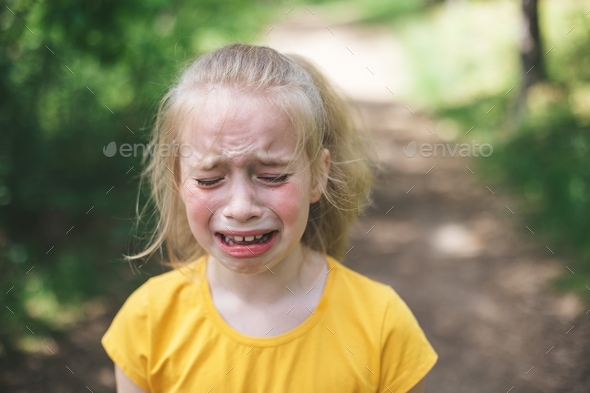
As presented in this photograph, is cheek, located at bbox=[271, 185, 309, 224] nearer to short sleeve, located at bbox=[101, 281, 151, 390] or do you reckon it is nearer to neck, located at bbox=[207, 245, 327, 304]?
neck, located at bbox=[207, 245, 327, 304]

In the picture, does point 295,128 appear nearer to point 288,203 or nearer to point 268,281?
point 288,203

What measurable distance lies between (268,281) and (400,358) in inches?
17.0

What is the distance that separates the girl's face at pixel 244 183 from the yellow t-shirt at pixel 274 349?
21cm

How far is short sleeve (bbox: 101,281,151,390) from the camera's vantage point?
1.62 meters

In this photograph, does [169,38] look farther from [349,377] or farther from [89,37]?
[349,377]

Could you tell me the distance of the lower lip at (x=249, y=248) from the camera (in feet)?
5.01

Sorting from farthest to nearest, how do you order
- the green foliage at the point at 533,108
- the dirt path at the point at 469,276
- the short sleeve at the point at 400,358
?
the green foliage at the point at 533,108 → the dirt path at the point at 469,276 → the short sleeve at the point at 400,358

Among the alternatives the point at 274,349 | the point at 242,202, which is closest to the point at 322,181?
the point at 242,202

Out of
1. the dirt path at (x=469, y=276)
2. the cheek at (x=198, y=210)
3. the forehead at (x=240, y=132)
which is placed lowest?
the dirt path at (x=469, y=276)

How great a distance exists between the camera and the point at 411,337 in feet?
5.32

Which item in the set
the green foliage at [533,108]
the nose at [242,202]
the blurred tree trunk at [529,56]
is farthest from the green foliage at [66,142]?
the blurred tree trunk at [529,56]

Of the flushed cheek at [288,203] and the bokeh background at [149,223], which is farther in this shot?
the bokeh background at [149,223]

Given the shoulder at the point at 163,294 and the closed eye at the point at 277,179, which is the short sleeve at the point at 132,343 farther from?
the closed eye at the point at 277,179

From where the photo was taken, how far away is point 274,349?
1.60 meters
